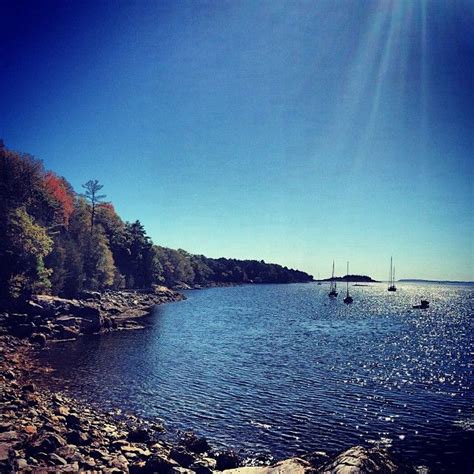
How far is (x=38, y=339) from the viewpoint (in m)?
44.2

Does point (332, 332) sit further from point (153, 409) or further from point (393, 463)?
point (393, 463)

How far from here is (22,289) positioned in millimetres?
52906

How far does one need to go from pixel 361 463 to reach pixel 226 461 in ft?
29.8

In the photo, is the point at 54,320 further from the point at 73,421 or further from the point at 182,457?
the point at 182,457

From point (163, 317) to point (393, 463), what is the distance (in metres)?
70.0

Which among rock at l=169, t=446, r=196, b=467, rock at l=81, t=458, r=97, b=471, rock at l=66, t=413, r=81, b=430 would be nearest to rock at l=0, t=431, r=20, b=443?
rock at l=81, t=458, r=97, b=471

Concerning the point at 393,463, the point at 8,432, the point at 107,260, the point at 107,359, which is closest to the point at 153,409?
the point at 8,432

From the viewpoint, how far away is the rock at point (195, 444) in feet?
64.4

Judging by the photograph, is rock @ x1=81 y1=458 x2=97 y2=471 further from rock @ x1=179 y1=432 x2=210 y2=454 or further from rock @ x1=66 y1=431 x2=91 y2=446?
rock @ x1=179 y1=432 x2=210 y2=454

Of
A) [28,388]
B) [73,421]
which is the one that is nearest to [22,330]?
[28,388]

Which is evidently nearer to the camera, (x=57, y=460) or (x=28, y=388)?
(x=57, y=460)

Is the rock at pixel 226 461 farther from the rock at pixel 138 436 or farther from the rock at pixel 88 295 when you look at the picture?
the rock at pixel 88 295

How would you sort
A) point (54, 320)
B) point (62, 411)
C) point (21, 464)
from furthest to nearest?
point (54, 320) < point (62, 411) < point (21, 464)

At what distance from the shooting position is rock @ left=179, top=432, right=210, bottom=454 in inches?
773
